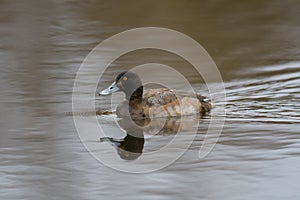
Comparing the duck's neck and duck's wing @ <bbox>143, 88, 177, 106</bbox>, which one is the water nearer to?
the duck's neck

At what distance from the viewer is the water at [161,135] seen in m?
6.09

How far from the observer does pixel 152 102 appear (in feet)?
27.3

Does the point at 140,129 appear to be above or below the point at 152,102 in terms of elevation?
below

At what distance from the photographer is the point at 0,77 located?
9.58 meters

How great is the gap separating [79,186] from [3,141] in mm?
1473

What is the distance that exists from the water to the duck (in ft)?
0.70

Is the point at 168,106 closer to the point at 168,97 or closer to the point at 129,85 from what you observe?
the point at 168,97

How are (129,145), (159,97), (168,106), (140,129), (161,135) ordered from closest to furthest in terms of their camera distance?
(129,145), (161,135), (140,129), (168,106), (159,97)

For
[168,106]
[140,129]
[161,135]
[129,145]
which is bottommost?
[129,145]

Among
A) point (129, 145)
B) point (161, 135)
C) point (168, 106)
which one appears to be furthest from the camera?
point (168, 106)

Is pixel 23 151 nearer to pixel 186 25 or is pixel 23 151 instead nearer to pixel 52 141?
pixel 52 141

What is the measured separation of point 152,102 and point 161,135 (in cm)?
86

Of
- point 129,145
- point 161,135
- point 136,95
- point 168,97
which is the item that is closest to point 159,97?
point 168,97

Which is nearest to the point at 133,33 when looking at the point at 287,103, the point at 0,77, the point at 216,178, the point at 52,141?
the point at 0,77
